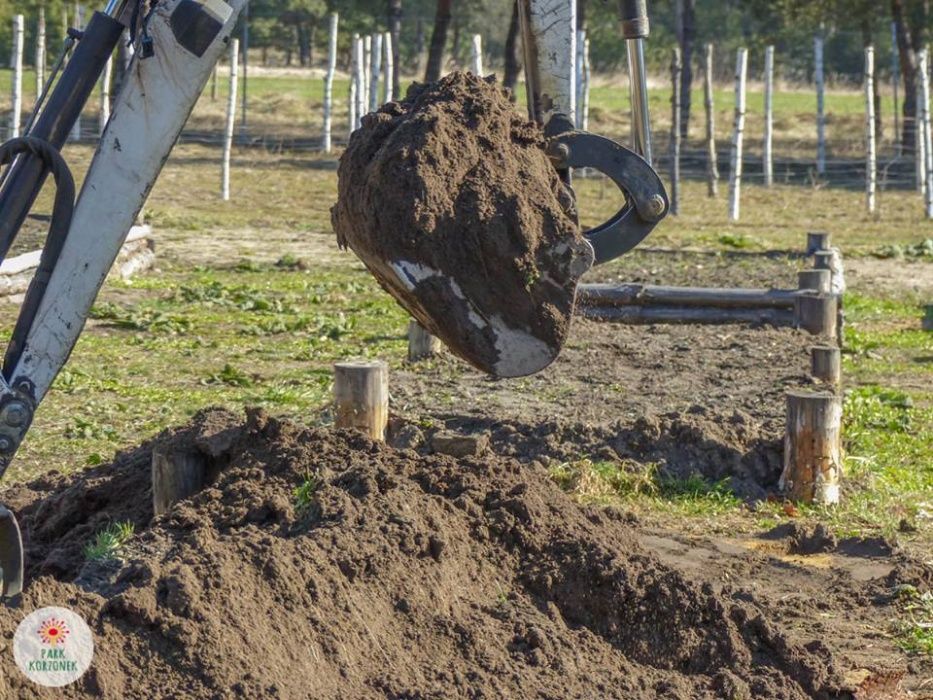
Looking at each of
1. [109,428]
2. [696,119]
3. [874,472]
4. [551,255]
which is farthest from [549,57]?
[696,119]

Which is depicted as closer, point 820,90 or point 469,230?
point 469,230

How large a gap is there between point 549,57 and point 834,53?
1838 inches

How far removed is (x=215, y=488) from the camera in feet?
18.1

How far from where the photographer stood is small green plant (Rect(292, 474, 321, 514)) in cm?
527

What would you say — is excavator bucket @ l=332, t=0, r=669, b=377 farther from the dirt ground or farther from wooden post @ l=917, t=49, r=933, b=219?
wooden post @ l=917, t=49, r=933, b=219

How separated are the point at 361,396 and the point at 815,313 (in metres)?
5.00

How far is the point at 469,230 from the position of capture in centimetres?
485

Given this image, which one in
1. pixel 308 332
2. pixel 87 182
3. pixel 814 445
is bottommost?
pixel 814 445

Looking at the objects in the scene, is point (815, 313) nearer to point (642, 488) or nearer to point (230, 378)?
point (642, 488)

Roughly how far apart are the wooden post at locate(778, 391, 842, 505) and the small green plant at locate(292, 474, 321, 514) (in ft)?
10.2

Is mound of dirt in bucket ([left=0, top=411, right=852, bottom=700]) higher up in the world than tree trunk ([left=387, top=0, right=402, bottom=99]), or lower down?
lower down

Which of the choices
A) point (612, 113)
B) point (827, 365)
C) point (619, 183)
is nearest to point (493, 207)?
point (619, 183)

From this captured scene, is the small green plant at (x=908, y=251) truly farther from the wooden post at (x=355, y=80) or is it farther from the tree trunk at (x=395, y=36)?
the tree trunk at (x=395, y=36)

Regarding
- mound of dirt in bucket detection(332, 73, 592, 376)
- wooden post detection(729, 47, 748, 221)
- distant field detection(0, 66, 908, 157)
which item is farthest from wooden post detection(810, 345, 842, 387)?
distant field detection(0, 66, 908, 157)
